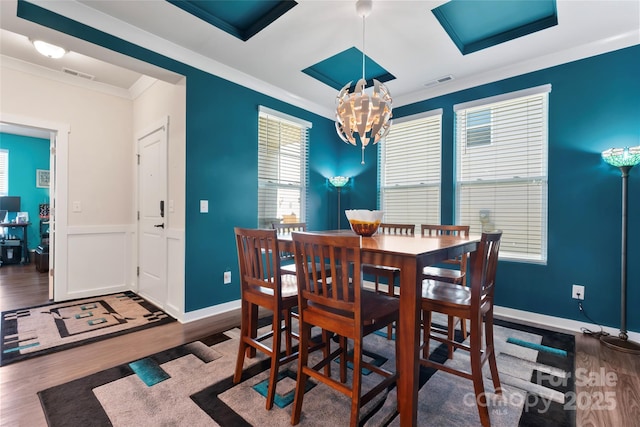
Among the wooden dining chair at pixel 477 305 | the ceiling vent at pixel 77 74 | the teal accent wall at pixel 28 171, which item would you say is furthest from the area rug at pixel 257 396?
the teal accent wall at pixel 28 171

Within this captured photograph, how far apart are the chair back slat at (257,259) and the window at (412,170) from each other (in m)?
2.67

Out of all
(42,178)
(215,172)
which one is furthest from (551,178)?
(42,178)

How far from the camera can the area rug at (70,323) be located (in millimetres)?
2283

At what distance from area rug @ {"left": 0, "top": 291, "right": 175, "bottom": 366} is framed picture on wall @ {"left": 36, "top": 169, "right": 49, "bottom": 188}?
15.4 feet

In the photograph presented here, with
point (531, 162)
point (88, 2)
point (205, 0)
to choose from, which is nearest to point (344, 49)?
point (205, 0)

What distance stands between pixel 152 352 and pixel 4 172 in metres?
6.71

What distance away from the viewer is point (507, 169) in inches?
124

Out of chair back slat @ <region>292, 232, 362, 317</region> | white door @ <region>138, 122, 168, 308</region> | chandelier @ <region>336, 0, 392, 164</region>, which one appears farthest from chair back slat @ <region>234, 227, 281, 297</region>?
white door @ <region>138, 122, 168, 308</region>

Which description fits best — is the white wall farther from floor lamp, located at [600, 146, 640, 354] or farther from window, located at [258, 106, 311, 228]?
floor lamp, located at [600, 146, 640, 354]

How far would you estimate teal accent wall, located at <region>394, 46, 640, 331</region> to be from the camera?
2.50 metres

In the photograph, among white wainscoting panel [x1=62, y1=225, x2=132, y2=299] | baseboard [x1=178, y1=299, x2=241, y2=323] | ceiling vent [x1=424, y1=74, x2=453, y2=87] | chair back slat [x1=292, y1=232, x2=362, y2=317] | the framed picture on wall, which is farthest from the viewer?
the framed picture on wall

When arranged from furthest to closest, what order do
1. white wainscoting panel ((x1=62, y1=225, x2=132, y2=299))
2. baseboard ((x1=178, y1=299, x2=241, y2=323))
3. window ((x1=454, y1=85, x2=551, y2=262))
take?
white wainscoting panel ((x1=62, y1=225, x2=132, y2=299)) < window ((x1=454, y1=85, x2=551, y2=262)) < baseboard ((x1=178, y1=299, x2=241, y2=323))

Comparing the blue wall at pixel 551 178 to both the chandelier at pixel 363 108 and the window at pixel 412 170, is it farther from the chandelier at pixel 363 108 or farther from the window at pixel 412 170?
the chandelier at pixel 363 108

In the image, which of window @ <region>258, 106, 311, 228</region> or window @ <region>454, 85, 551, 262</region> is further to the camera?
window @ <region>258, 106, 311, 228</region>
